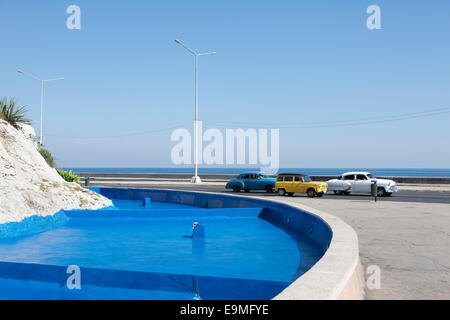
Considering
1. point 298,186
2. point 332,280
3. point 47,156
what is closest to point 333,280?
point 332,280

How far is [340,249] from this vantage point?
20.8 ft

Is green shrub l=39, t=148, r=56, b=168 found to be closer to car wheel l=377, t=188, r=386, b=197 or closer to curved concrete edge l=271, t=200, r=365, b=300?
car wheel l=377, t=188, r=386, b=197

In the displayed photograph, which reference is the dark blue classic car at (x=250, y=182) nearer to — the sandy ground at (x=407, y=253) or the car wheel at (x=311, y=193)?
the car wheel at (x=311, y=193)

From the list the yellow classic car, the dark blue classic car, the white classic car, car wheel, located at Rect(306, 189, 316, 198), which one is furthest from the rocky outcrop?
the white classic car

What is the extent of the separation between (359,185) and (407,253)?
66.6 feet

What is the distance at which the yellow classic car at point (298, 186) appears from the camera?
2503 cm

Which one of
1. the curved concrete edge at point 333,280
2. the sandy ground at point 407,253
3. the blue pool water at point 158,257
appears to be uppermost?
the curved concrete edge at point 333,280

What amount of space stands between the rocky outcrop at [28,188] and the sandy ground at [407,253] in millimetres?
11150

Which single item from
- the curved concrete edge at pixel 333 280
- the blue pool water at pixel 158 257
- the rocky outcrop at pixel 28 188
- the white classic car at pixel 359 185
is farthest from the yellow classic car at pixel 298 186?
the curved concrete edge at pixel 333 280

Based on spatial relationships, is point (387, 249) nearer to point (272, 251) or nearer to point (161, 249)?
point (272, 251)

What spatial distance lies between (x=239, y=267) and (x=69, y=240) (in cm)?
623

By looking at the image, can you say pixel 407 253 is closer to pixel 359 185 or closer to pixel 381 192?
pixel 381 192

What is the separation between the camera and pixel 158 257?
1012cm

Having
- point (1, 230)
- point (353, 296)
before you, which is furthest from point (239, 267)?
point (1, 230)
